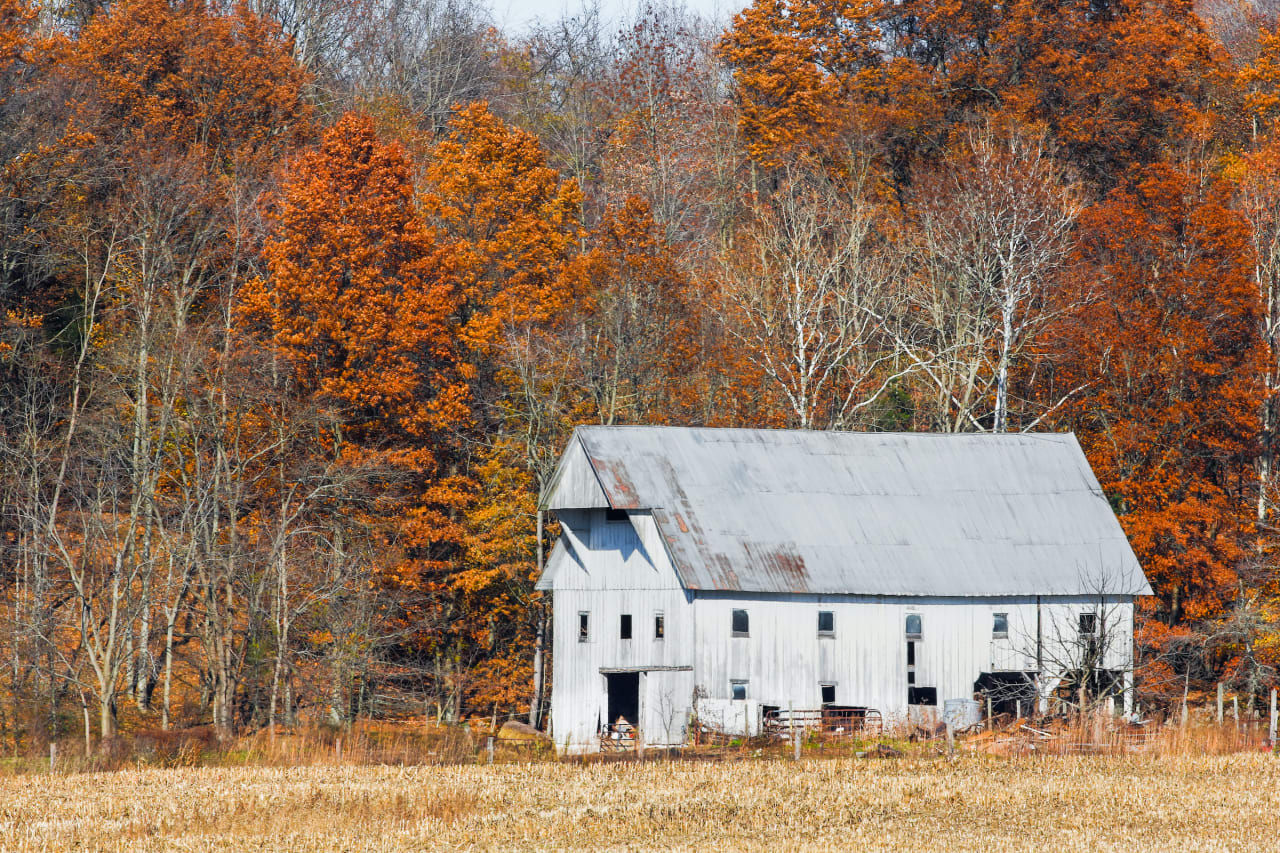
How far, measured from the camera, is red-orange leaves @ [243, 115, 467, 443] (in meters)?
48.3

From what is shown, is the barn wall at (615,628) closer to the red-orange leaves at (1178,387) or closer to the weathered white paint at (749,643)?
the weathered white paint at (749,643)

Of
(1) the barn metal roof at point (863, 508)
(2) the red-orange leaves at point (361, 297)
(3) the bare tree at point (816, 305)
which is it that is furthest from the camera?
(3) the bare tree at point (816, 305)

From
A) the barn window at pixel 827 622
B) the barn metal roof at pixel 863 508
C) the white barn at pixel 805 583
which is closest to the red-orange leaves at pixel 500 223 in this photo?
the white barn at pixel 805 583

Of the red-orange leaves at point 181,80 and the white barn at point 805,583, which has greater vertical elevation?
the red-orange leaves at point 181,80

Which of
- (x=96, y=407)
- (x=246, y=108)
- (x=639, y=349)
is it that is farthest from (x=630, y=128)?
(x=96, y=407)

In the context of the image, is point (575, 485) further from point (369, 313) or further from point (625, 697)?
point (369, 313)

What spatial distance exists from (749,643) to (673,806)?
13482 mm

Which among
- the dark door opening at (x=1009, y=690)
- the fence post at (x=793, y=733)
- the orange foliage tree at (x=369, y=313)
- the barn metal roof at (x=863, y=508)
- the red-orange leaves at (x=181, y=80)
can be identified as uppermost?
the red-orange leaves at (x=181, y=80)

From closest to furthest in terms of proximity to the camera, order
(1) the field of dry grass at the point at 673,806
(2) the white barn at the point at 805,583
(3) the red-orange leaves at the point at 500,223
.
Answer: (1) the field of dry grass at the point at 673,806 < (2) the white barn at the point at 805,583 < (3) the red-orange leaves at the point at 500,223

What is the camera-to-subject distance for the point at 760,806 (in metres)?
27.3

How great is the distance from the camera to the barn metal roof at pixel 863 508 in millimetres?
41156

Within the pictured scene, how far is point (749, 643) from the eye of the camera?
40.4 metres

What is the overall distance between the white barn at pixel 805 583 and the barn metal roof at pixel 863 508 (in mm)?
53

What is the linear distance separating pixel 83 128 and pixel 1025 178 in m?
31.9
